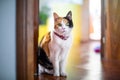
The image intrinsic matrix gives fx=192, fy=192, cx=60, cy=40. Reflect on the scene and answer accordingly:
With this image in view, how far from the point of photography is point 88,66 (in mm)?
1752

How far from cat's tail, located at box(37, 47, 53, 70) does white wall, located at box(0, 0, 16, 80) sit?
390mm

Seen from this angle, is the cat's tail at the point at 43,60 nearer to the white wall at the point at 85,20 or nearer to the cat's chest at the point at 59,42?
the cat's chest at the point at 59,42

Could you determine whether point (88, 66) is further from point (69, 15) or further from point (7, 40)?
point (7, 40)

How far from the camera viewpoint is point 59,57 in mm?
1530

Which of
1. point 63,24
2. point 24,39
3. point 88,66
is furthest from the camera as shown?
point 88,66

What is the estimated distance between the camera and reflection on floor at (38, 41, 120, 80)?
1.49 meters

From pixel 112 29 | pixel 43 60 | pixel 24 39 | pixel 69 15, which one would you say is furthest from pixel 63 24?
pixel 112 29

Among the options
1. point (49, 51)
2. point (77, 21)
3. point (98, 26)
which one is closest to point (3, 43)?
point (49, 51)

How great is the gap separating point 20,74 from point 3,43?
205 millimetres

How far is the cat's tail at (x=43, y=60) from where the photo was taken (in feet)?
4.97

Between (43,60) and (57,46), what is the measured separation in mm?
166

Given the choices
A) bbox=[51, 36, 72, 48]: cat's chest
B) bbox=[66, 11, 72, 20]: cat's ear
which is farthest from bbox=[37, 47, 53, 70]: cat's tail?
bbox=[66, 11, 72, 20]: cat's ear

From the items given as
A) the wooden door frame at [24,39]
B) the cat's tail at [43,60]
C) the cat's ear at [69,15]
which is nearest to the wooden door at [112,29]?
the cat's ear at [69,15]

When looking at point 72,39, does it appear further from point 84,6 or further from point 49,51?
point 84,6
